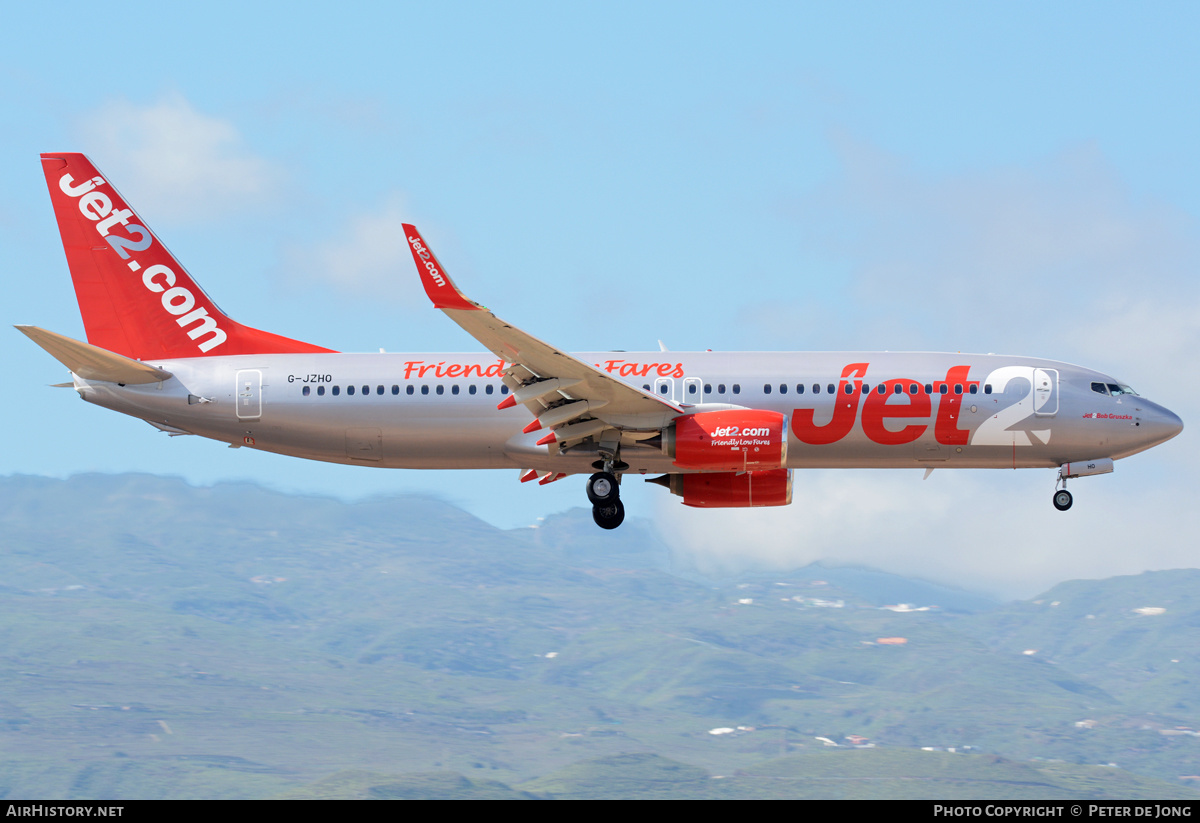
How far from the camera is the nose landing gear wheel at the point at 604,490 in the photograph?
3850cm

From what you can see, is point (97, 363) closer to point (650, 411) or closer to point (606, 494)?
point (606, 494)

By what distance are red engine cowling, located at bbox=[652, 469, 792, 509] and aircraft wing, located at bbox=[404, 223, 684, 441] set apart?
4.11 m

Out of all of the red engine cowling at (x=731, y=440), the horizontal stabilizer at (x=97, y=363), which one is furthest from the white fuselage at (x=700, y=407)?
the red engine cowling at (x=731, y=440)

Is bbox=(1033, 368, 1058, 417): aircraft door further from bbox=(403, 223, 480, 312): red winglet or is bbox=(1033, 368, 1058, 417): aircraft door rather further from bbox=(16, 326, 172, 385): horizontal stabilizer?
bbox=(16, 326, 172, 385): horizontal stabilizer

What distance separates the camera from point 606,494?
126ft

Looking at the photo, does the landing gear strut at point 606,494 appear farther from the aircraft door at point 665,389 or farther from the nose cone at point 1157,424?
the nose cone at point 1157,424

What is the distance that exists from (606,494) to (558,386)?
4011mm

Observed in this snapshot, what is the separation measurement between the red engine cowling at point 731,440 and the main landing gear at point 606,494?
7.96 feet

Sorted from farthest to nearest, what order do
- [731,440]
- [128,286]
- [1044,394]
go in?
[128,286], [1044,394], [731,440]

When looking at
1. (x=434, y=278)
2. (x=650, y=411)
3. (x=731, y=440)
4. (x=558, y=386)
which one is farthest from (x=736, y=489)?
(x=434, y=278)

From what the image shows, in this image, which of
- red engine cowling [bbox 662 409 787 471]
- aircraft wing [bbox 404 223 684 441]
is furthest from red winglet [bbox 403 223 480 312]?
red engine cowling [bbox 662 409 787 471]

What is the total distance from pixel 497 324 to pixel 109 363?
1225 centimetres

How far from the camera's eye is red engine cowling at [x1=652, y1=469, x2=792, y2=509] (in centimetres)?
4028
